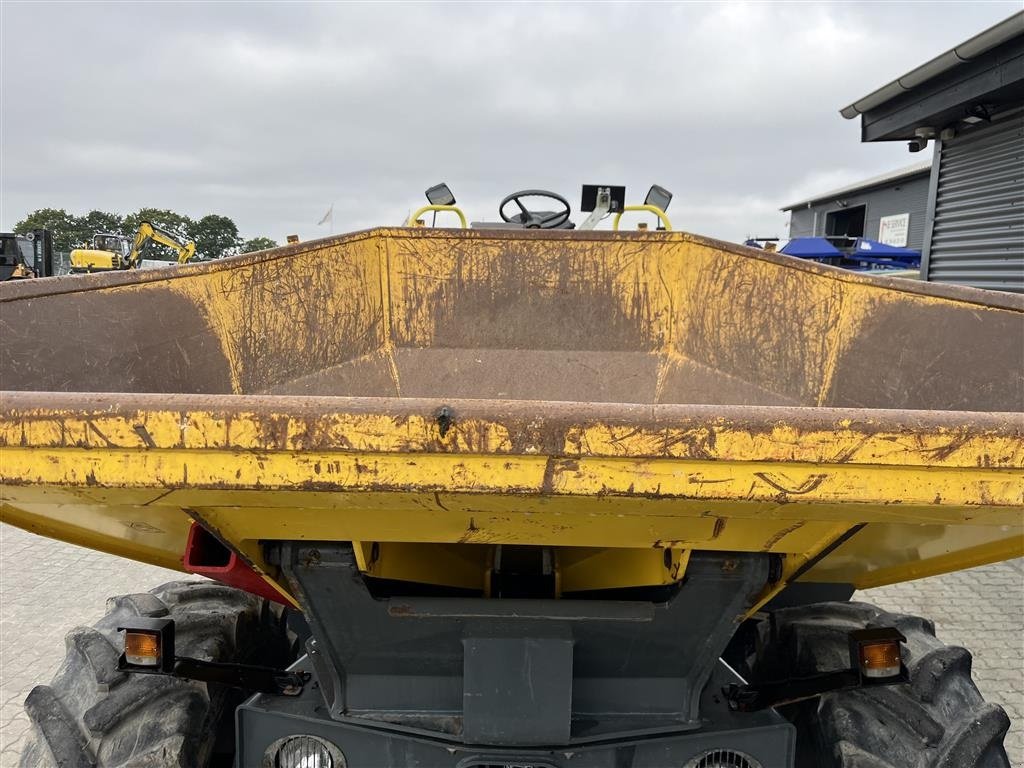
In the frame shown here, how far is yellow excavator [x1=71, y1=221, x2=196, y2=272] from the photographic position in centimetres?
1553

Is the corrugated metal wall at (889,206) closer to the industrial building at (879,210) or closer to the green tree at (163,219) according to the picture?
the industrial building at (879,210)

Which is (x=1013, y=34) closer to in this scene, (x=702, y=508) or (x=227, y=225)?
(x=702, y=508)

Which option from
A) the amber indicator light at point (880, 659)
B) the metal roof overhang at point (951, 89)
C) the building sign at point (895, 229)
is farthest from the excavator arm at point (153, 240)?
the building sign at point (895, 229)

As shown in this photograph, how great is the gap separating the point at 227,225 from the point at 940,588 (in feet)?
133

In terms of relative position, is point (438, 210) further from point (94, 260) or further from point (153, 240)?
point (94, 260)

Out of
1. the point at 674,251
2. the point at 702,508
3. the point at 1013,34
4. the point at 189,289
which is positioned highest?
the point at 1013,34

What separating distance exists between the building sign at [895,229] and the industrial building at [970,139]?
20976mm

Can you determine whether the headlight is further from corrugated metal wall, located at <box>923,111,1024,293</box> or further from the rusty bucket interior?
corrugated metal wall, located at <box>923,111,1024,293</box>

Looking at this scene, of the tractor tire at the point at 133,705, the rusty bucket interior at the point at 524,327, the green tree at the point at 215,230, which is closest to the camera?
the tractor tire at the point at 133,705

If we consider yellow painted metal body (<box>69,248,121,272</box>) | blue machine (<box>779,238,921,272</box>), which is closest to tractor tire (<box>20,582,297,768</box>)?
yellow painted metal body (<box>69,248,121,272</box>)

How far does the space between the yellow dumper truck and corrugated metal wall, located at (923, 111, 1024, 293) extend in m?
5.08

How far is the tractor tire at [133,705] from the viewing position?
5.16ft

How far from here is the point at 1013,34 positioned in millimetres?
5129

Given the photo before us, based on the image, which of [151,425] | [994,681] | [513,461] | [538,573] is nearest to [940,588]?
[994,681]
